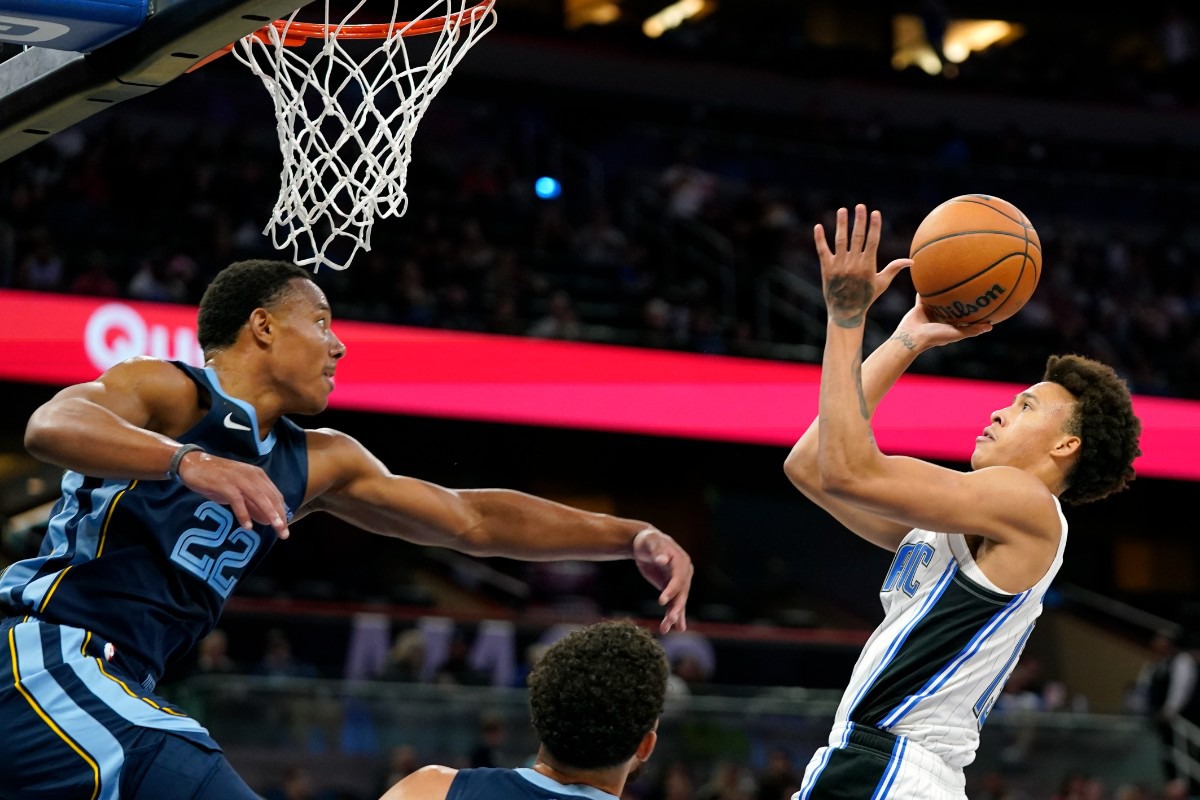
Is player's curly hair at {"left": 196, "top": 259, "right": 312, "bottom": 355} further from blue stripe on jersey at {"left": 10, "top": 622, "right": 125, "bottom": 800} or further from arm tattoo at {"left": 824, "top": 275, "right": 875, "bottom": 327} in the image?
arm tattoo at {"left": 824, "top": 275, "right": 875, "bottom": 327}

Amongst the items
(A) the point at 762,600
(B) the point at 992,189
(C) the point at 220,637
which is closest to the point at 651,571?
(C) the point at 220,637

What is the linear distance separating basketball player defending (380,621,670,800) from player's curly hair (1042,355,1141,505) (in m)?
1.32

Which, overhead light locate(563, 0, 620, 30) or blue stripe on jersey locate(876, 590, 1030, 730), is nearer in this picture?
blue stripe on jersey locate(876, 590, 1030, 730)

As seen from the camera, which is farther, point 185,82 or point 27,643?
point 185,82

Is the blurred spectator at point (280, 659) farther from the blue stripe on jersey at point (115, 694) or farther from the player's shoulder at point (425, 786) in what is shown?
the player's shoulder at point (425, 786)

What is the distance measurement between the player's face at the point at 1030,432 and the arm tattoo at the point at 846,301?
0.46 m

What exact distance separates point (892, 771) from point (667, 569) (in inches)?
28.4

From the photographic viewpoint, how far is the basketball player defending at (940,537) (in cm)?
321

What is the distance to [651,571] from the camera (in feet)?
12.2

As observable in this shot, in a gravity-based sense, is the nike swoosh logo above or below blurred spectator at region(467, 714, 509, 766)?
above

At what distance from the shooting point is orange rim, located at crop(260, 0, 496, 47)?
167 inches

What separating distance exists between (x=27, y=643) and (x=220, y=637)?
611 cm

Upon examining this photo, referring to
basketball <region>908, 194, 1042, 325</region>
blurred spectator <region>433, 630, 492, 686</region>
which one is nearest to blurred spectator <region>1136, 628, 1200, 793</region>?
blurred spectator <region>433, 630, 492, 686</region>

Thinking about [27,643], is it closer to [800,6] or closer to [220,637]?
[220,637]
